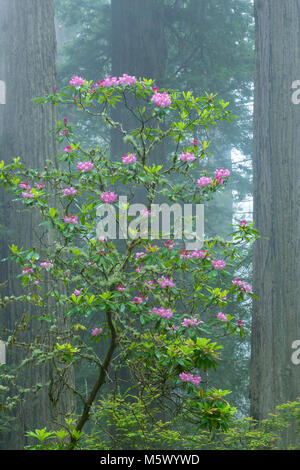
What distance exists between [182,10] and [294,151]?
4792 mm

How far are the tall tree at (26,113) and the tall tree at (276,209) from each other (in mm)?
2084

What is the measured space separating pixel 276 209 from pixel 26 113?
271cm

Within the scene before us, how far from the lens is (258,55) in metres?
6.07

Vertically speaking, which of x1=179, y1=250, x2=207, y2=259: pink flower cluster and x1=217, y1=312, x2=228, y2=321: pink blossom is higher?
x1=179, y1=250, x2=207, y2=259: pink flower cluster

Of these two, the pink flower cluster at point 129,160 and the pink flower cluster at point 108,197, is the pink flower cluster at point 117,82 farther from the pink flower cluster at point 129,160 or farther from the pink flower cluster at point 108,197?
the pink flower cluster at point 108,197

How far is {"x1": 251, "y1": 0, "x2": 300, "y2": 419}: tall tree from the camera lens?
5582 millimetres

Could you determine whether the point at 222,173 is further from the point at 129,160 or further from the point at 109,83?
the point at 109,83

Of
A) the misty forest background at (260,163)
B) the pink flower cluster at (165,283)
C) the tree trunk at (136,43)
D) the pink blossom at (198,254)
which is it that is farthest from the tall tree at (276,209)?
the tree trunk at (136,43)

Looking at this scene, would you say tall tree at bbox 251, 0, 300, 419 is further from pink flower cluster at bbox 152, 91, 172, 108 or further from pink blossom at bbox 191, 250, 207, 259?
pink flower cluster at bbox 152, 91, 172, 108

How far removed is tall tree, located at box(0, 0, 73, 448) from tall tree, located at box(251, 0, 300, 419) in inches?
82.1

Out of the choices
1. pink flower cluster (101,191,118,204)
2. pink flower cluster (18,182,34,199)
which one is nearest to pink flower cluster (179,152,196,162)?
pink flower cluster (101,191,118,204)

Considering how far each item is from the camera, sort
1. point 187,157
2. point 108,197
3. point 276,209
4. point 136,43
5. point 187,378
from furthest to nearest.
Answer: point 136,43, point 276,209, point 187,157, point 108,197, point 187,378

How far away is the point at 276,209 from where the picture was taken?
5762mm

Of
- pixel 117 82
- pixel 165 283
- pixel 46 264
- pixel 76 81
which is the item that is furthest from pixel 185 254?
pixel 76 81
